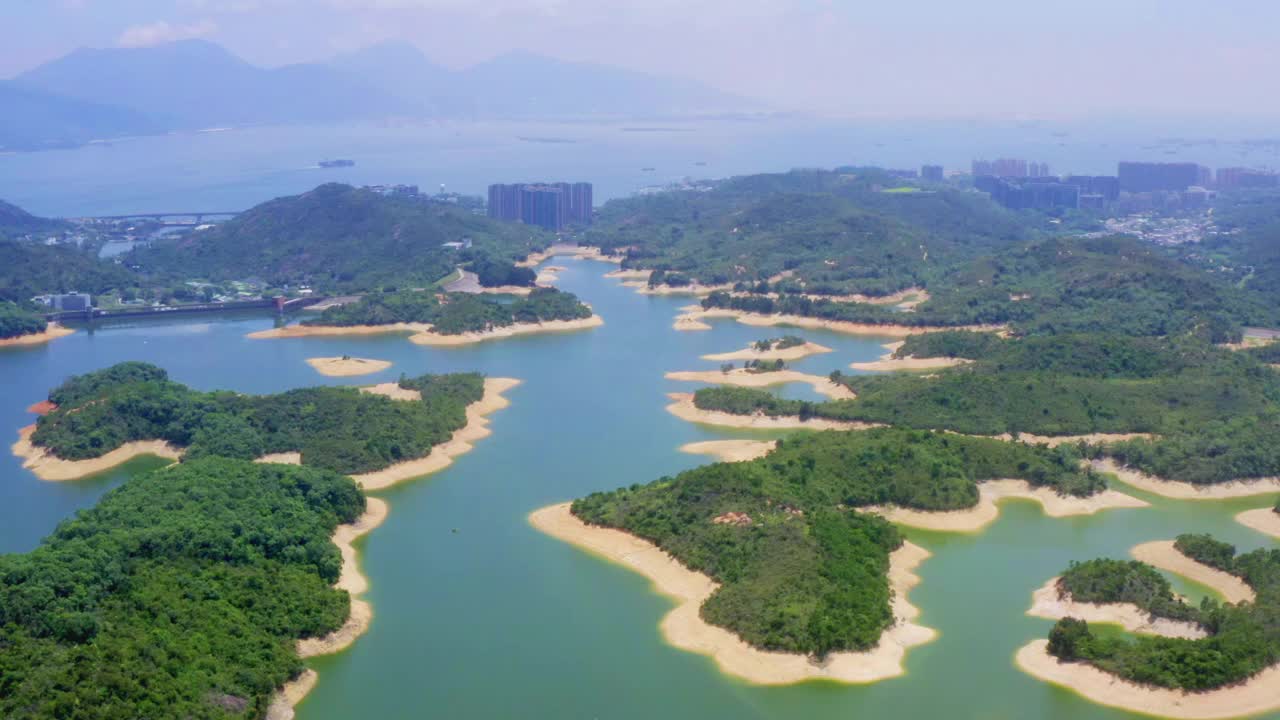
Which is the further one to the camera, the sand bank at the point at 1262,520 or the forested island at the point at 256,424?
the forested island at the point at 256,424

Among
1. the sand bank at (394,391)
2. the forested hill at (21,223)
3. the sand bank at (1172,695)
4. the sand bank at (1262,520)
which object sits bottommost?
the sand bank at (1172,695)

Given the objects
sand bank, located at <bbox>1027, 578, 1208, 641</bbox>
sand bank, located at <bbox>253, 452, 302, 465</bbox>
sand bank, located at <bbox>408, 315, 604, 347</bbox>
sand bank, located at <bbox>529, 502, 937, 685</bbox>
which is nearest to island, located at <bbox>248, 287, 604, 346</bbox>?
sand bank, located at <bbox>408, 315, 604, 347</bbox>

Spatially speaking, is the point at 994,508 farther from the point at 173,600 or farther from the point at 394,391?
the point at 394,391

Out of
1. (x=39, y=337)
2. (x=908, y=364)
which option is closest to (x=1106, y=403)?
(x=908, y=364)

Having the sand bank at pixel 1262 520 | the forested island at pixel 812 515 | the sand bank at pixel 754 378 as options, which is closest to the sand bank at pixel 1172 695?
the forested island at pixel 812 515

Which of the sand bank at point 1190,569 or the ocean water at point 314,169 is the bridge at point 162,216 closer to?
the ocean water at point 314,169

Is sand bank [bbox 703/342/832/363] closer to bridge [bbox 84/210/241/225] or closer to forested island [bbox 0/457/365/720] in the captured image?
forested island [bbox 0/457/365/720]

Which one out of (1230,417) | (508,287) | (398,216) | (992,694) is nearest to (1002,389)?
(1230,417)
